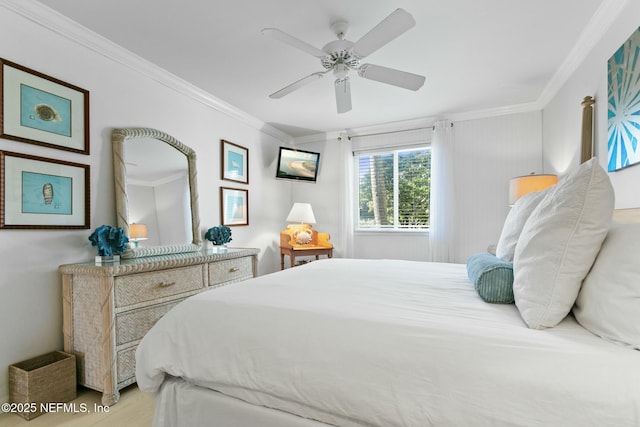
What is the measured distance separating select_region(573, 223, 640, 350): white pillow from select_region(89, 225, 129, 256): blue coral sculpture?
2.54m

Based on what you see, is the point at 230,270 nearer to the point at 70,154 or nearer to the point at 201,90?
the point at 70,154

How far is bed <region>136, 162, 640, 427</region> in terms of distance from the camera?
770mm

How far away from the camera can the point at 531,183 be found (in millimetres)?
2826

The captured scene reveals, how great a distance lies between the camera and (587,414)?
716mm

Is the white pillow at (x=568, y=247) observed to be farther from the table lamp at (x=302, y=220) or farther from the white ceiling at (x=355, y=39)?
the table lamp at (x=302, y=220)

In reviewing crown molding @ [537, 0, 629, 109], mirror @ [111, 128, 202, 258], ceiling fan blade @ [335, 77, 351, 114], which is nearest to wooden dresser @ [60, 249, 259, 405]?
mirror @ [111, 128, 202, 258]

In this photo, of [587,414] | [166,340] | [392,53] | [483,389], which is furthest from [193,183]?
[587,414]

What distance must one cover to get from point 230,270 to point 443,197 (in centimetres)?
282

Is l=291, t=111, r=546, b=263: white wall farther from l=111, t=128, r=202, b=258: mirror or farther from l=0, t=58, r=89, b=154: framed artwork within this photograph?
l=0, t=58, r=89, b=154: framed artwork

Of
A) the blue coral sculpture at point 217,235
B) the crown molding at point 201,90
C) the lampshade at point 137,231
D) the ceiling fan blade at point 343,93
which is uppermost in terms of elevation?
the crown molding at point 201,90

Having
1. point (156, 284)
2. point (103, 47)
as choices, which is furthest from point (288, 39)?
point (156, 284)

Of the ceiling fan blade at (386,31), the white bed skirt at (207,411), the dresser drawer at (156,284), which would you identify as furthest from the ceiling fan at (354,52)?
the white bed skirt at (207,411)

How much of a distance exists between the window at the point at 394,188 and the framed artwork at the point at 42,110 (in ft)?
11.2

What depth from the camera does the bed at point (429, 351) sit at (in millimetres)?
770
